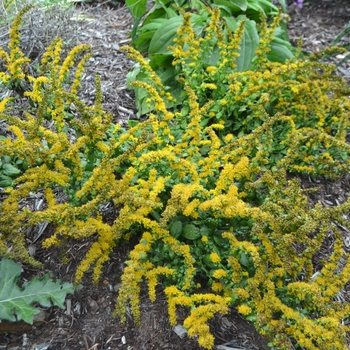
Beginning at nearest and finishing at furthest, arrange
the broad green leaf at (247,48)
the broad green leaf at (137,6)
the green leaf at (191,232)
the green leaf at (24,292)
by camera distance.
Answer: the green leaf at (24,292)
the green leaf at (191,232)
the broad green leaf at (247,48)
the broad green leaf at (137,6)

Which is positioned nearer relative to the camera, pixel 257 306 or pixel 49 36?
pixel 257 306

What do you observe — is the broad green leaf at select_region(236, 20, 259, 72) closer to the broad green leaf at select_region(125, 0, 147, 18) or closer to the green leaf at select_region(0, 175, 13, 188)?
the broad green leaf at select_region(125, 0, 147, 18)

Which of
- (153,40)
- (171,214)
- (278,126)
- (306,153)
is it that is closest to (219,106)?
(278,126)

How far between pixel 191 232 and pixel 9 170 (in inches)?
37.6

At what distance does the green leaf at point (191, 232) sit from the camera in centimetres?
206

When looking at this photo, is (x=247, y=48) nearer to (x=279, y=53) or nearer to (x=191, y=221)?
(x=279, y=53)

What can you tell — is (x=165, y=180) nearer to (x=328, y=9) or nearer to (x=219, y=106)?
(x=219, y=106)

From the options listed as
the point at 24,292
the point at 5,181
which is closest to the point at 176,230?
the point at 24,292

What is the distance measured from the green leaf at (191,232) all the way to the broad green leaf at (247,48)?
1645 mm

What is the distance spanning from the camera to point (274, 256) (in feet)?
6.52

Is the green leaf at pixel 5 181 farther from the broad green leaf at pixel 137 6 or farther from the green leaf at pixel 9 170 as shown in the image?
the broad green leaf at pixel 137 6

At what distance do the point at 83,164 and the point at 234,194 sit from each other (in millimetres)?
853

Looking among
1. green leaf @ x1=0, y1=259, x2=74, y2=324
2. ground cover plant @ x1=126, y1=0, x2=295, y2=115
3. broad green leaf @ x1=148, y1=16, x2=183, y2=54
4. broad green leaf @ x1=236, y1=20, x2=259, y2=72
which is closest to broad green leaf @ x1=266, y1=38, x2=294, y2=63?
ground cover plant @ x1=126, y1=0, x2=295, y2=115

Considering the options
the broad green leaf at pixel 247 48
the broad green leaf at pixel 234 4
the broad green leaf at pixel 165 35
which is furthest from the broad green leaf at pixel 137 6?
the broad green leaf at pixel 247 48
